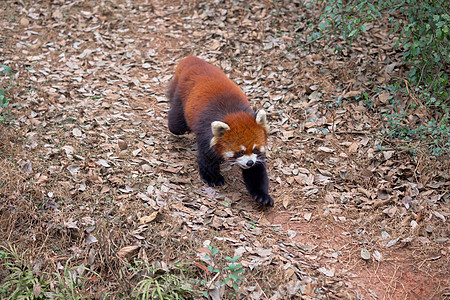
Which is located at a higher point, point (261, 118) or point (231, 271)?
point (261, 118)

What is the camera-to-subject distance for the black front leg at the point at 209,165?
530 cm

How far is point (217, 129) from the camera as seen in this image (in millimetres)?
4969

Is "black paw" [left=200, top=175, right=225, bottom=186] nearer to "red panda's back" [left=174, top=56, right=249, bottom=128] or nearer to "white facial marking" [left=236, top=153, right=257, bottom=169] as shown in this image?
"white facial marking" [left=236, top=153, right=257, bottom=169]

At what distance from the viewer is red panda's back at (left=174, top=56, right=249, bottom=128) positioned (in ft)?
18.2

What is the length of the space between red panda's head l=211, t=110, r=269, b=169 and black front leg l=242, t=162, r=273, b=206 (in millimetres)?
209

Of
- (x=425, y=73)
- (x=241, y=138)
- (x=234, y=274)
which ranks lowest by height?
(x=234, y=274)

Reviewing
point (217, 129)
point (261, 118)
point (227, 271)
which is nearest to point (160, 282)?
point (227, 271)

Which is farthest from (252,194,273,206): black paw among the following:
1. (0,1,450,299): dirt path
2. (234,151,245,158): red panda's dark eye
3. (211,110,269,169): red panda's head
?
(234,151,245,158): red panda's dark eye

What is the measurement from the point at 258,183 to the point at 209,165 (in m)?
0.73

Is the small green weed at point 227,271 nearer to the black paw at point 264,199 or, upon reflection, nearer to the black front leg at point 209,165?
the black paw at point 264,199

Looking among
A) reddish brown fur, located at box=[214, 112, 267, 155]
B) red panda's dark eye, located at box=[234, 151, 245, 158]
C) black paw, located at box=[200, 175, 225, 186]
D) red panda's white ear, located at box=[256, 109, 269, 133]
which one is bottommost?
black paw, located at box=[200, 175, 225, 186]

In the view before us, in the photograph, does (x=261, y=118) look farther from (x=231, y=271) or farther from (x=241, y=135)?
(x=231, y=271)

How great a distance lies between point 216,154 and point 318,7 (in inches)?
191

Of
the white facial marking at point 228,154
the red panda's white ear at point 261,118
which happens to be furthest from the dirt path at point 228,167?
the red panda's white ear at point 261,118
